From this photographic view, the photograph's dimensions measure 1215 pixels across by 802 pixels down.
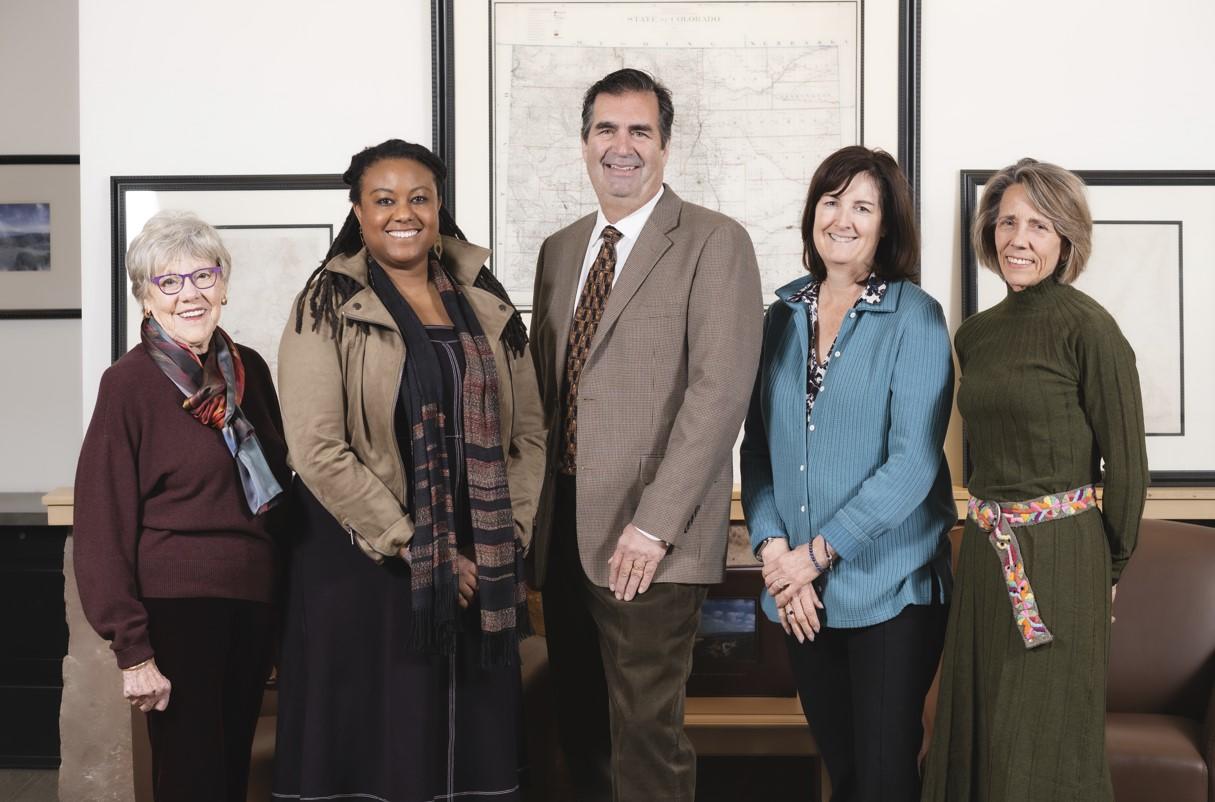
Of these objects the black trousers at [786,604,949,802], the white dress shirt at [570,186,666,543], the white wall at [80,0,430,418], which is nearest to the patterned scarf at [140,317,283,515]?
the white dress shirt at [570,186,666,543]

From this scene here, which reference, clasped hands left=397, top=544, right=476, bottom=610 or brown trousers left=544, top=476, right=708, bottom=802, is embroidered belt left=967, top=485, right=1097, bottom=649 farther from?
clasped hands left=397, top=544, right=476, bottom=610

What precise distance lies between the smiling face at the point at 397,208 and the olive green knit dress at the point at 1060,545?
1095 mm

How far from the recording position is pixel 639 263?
6.68 ft

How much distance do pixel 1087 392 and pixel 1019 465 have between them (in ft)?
0.56

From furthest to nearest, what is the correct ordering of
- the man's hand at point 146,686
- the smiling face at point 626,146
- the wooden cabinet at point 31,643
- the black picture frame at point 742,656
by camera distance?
1. the wooden cabinet at point 31,643
2. the black picture frame at point 742,656
3. the smiling face at point 626,146
4. the man's hand at point 146,686

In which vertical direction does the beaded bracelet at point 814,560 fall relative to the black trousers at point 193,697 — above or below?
above

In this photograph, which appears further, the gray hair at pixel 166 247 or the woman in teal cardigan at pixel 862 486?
the gray hair at pixel 166 247

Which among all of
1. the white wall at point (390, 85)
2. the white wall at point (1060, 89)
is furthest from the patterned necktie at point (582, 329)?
the white wall at point (1060, 89)

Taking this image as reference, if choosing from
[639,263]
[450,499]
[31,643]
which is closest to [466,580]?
[450,499]

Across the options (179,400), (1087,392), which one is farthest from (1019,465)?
(179,400)

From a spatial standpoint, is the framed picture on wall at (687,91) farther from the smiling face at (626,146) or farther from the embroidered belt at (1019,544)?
the embroidered belt at (1019,544)

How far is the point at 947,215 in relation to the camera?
303cm

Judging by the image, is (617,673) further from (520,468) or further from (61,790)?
(61,790)

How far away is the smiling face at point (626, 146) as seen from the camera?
2068mm
